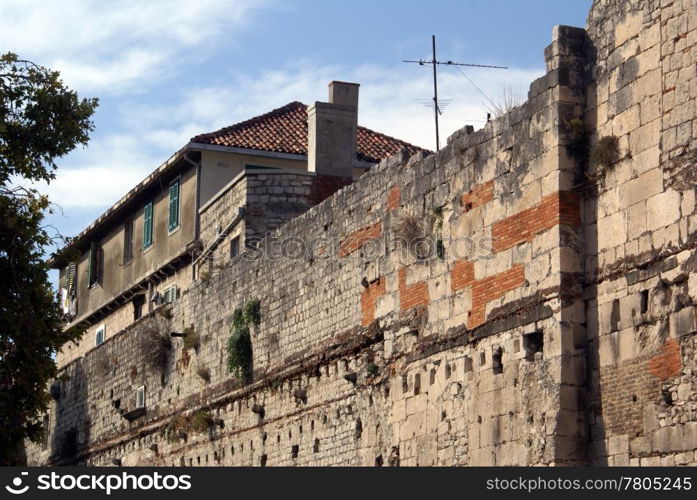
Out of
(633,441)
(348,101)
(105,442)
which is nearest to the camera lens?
(633,441)

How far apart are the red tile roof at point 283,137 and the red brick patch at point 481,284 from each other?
14310 millimetres

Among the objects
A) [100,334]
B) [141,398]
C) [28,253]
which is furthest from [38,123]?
[100,334]

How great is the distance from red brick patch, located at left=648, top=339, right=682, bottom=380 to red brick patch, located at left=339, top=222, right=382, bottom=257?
650cm

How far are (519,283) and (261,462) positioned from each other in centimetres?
801

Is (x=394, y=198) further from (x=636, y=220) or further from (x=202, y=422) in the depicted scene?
(x=202, y=422)

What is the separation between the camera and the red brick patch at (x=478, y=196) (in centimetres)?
1809

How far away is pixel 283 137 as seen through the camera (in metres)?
33.8

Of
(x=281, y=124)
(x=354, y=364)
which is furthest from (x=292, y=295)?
(x=281, y=124)

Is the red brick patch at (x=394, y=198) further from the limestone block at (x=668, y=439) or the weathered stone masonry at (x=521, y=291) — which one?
the limestone block at (x=668, y=439)

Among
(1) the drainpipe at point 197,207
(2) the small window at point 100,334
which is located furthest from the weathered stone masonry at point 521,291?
(2) the small window at point 100,334

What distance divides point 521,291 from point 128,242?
21.9m

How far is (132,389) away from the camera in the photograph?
30.4 meters

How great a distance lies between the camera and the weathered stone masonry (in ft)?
50.0
